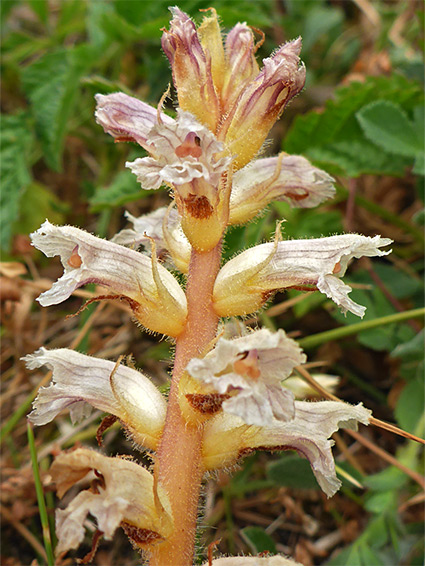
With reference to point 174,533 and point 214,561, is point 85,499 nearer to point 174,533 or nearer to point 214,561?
point 174,533

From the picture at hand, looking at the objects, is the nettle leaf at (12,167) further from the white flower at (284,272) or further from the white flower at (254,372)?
the white flower at (254,372)

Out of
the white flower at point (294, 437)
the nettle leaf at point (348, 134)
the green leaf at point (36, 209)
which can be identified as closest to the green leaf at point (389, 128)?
the nettle leaf at point (348, 134)

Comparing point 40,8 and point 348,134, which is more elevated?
point 40,8

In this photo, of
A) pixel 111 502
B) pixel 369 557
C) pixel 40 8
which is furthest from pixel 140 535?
pixel 40 8

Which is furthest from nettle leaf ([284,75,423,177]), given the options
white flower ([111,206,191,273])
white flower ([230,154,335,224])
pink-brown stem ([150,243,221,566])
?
pink-brown stem ([150,243,221,566])

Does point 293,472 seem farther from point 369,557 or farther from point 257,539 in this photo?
point 369,557

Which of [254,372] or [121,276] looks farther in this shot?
[121,276]

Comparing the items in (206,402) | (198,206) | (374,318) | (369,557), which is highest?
(198,206)

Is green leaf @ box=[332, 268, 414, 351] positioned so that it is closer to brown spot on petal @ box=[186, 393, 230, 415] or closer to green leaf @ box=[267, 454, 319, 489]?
green leaf @ box=[267, 454, 319, 489]
